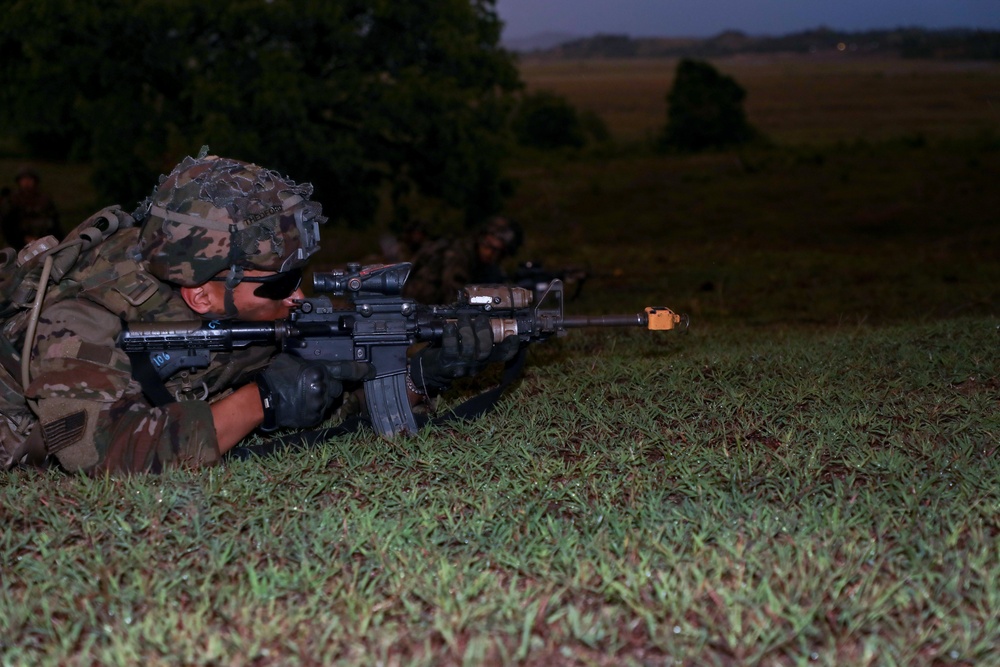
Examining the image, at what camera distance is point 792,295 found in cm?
1177

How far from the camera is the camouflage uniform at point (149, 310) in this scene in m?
3.78

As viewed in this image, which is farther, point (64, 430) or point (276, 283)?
point (276, 283)

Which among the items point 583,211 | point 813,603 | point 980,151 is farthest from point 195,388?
point 980,151

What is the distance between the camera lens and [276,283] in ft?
13.9

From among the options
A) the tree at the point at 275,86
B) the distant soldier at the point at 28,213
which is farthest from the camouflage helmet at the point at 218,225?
the distant soldier at the point at 28,213

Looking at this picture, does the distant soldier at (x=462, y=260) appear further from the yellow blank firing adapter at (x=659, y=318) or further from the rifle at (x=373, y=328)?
the yellow blank firing adapter at (x=659, y=318)

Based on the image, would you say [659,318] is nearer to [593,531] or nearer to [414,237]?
[593,531]

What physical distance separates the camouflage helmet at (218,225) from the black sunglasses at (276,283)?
0.17 feet

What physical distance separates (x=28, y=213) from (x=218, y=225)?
1085 cm

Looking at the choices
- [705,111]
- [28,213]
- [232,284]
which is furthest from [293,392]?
[705,111]

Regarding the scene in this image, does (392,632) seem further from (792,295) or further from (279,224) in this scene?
(792,295)

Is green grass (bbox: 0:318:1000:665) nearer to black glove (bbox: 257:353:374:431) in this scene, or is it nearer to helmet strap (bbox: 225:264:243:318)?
black glove (bbox: 257:353:374:431)

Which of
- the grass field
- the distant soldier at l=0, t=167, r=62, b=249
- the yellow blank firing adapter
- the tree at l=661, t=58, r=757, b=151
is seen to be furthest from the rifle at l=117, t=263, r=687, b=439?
the tree at l=661, t=58, r=757, b=151

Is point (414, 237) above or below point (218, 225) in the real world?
below
